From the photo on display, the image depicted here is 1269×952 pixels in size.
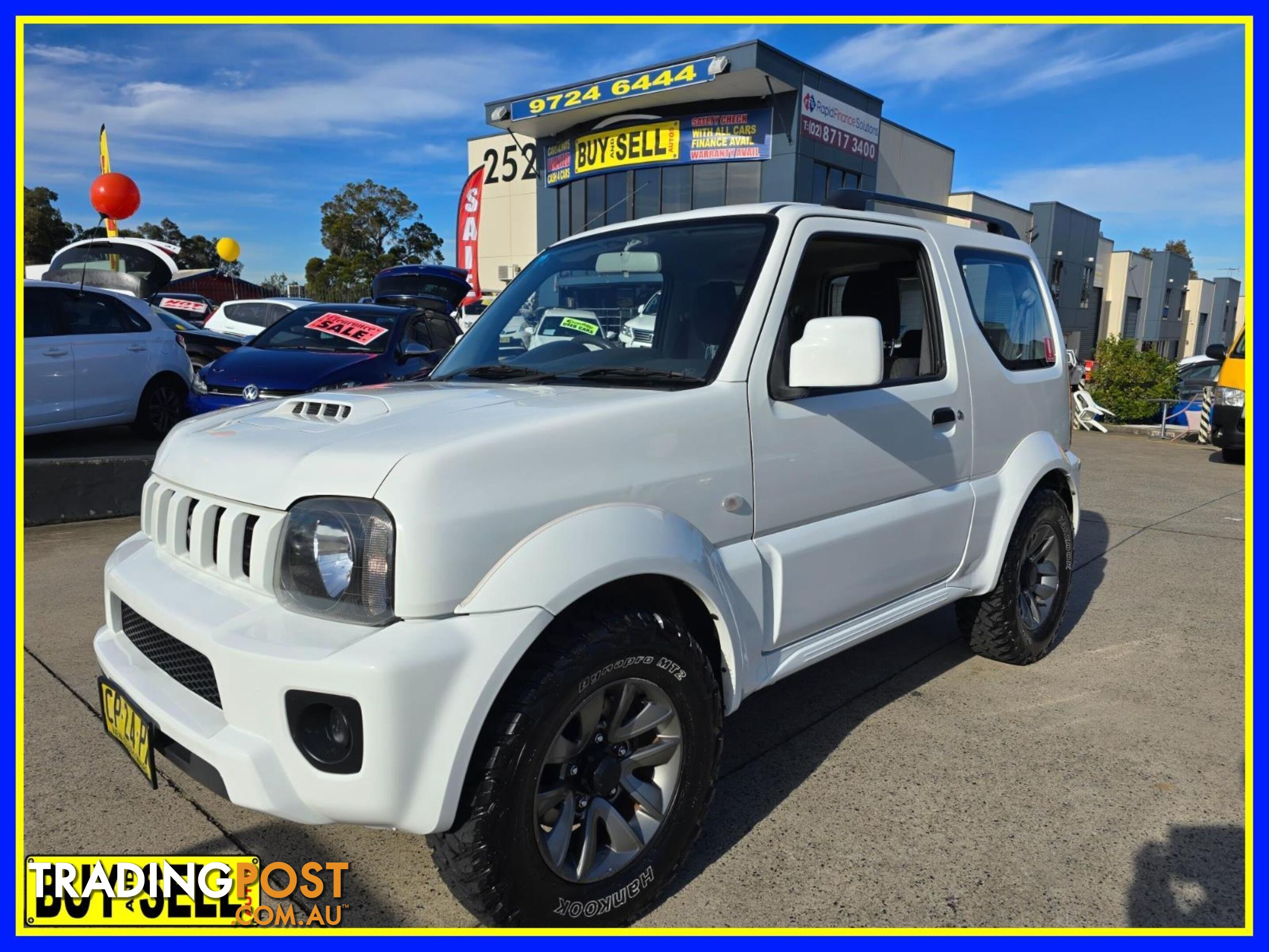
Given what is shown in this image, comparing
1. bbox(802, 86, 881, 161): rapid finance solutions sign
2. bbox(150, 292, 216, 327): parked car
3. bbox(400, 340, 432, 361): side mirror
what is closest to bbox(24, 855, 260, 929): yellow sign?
bbox(400, 340, 432, 361): side mirror

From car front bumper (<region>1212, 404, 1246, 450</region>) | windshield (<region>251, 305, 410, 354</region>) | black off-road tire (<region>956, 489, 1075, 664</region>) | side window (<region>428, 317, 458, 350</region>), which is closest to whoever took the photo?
black off-road tire (<region>956, 489, 1075, 664</region>)

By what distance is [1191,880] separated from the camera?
2627 millimetres

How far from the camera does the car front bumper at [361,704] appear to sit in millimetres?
1908

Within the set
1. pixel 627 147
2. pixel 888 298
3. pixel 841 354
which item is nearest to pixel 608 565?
pixel 841 354

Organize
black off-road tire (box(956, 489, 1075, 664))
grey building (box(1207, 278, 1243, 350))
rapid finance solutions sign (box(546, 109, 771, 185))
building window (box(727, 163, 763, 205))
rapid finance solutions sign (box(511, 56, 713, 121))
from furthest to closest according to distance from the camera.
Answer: grey building (box(1207, 278, 1243, 350)), building window (box(727, 163, 763, 205)), rapid finance solutions sign (box(546, 109, 771, 185)), rapid finance solutions sign (box(511, 56, 713, 121)), black off-road tire (box(956, 489, 1075, 664))

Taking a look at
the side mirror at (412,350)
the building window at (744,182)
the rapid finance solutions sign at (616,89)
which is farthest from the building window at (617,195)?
the side mirror at (412,350)

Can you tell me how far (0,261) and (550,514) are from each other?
21.8 ft

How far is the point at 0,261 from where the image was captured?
21.9ft

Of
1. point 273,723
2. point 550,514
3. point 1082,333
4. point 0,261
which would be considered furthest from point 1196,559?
point 1082,333

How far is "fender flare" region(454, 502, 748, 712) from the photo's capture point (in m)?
2.08

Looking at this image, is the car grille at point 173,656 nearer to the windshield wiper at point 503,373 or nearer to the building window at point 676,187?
the windshield wiper at point 503,373

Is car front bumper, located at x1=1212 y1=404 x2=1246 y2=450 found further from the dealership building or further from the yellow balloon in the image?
the yellow balloon

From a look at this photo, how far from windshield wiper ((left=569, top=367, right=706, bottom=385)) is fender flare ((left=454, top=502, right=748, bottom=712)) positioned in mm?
467

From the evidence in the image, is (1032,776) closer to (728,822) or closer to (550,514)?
(728,822)
